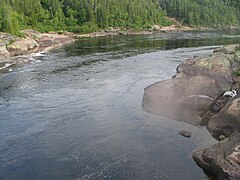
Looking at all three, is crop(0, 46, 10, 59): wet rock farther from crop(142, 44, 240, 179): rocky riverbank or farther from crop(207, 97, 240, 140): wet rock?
crop(207, 97, 240, 140): wet rock

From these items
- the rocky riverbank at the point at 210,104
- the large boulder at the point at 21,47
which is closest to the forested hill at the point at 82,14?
the large boulder at the point at 21,47

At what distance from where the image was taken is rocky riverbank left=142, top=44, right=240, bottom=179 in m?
19.3

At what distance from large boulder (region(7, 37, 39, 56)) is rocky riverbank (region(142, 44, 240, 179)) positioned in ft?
134

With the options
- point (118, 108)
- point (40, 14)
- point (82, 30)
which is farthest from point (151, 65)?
point (40, 14)

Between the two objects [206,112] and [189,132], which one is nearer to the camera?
[189,132]

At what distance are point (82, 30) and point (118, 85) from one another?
85052mm

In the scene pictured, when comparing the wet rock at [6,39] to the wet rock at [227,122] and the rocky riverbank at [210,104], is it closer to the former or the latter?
the rocky riverbank at [210,104]

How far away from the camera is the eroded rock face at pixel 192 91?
28969 mm

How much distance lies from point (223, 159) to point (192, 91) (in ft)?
44.3

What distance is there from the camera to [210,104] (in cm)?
2922

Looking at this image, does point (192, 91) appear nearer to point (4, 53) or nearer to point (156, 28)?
point (4, 53)

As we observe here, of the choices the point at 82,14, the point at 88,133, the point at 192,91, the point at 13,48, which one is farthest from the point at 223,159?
the point at 82,14

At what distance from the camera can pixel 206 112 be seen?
1126 inches

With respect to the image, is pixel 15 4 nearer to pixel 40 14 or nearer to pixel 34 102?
pixel 40 14
